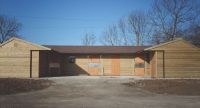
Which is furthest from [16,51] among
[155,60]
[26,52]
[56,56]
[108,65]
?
[155,60]

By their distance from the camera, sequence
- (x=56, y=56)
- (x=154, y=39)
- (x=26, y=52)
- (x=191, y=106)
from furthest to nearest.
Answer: (x=154, y=39) < (x=56, y=56) < (x=26, y=52) < (x=191, y=106)

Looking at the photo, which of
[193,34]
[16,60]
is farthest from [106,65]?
[193,34]

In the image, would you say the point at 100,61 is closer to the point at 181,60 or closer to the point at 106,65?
the point at 106,65

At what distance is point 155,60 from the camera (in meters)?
33.0

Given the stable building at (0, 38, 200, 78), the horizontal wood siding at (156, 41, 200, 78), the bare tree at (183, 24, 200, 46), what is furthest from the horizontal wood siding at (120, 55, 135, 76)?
the bare tree at (183, 24, 200, 46)

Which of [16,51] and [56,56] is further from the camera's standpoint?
[56,56]

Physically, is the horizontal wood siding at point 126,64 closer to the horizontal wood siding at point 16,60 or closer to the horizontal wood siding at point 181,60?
the horizontal wood siding at point 181,60

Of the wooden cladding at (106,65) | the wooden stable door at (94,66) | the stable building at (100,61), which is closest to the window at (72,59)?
the stable building at (100,61)

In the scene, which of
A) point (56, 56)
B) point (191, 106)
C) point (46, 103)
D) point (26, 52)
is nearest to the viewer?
point (191, 106)

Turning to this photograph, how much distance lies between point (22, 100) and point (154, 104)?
6573 mm

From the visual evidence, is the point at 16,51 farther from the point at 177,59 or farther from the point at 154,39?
the point at 154,39

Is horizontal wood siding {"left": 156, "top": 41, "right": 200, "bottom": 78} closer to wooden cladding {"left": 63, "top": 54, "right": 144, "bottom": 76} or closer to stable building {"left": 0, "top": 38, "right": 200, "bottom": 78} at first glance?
stable building {"left": 0, "top": 38, "right": 200, "bottom": 78}

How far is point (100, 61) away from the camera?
39.7m

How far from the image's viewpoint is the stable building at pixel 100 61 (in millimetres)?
32625
